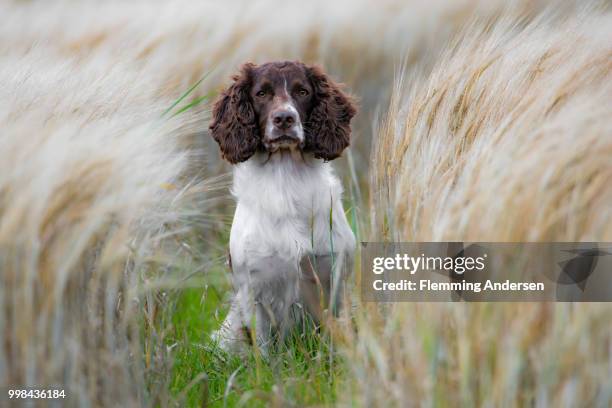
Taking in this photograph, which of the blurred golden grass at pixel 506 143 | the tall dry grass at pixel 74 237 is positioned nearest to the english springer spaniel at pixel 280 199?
the blurred golden grass at pixel 506 143

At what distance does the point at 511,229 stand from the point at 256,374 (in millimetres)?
1307

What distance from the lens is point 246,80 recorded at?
4.13m

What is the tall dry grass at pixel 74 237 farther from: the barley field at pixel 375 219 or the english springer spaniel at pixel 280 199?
the english springer spaniel at pixel 280 199

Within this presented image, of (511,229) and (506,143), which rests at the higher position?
(506,143)

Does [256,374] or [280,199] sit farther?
[280,199]

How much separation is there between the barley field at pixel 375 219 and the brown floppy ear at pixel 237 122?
0.32 metres

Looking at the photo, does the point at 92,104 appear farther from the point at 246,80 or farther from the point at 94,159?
the point at 246,80

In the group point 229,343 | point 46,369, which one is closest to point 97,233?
point 46,369

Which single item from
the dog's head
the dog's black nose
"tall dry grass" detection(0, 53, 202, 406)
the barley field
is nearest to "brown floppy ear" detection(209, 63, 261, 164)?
the dog's head

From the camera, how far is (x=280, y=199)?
3.87 metres

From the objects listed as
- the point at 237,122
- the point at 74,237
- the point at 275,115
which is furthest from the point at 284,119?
the point at 74,237

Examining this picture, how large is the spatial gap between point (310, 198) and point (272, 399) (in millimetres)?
1363

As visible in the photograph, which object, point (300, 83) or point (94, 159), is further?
point (300, 83)

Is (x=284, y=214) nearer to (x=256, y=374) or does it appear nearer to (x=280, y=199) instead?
(x=280, y=199)
